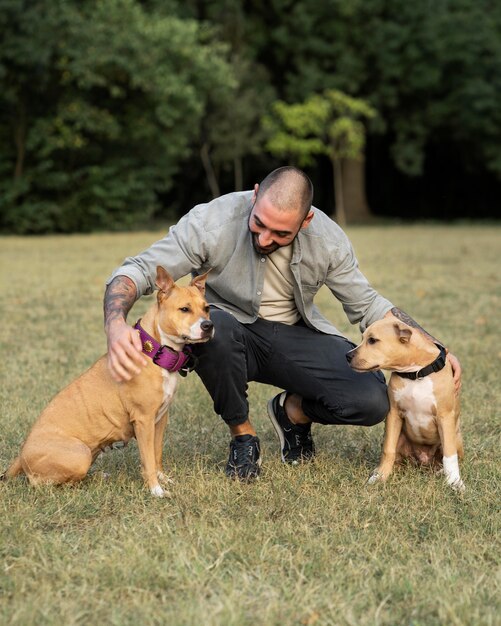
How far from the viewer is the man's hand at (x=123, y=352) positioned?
3480 mm

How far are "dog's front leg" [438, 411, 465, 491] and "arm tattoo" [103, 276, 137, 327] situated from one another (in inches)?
62.2

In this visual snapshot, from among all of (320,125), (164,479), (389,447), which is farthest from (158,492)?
(320,125)

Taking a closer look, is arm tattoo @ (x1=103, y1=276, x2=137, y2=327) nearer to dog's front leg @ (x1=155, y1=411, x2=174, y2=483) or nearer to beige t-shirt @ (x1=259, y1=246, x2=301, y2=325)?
dog's front leg @ (x1=155, y1=411, x2=174, y2=483)

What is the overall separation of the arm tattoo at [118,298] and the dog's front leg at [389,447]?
1390 millimetres

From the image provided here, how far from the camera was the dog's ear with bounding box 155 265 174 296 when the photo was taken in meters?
3.80

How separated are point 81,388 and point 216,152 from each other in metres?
26.6

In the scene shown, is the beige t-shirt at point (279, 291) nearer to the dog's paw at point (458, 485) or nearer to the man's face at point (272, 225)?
the man's face at point (272, 225)

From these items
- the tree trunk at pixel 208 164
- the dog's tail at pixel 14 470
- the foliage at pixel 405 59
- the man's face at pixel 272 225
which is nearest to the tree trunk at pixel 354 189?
the foliage at pixel 405 59

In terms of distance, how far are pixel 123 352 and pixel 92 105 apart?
21820 mm

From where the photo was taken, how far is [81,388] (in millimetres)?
3869

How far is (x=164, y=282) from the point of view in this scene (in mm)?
3824

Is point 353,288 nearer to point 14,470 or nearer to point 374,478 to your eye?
point 374,478

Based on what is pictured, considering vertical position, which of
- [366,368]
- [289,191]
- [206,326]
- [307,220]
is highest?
[289,191]

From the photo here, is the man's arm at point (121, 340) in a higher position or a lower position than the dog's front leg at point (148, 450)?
higher
